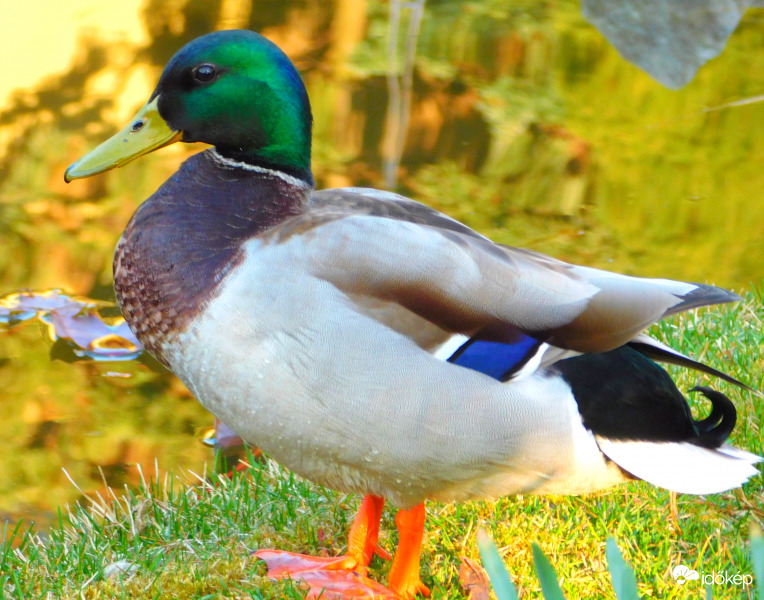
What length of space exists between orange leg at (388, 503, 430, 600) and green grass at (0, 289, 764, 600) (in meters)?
0.08

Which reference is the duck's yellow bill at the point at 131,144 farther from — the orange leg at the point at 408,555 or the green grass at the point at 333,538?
the orange leg at the point at 408,555

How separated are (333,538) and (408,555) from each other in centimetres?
33

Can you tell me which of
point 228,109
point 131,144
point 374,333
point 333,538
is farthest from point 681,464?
point 131,144

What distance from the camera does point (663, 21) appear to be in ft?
23.0

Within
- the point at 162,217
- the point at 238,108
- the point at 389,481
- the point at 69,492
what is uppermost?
the point at 238,108

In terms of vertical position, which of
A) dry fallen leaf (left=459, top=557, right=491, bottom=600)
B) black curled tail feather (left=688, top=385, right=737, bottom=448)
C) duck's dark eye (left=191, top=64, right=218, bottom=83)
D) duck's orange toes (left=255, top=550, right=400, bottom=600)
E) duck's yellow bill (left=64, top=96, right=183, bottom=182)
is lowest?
duck's orange toes (left=255, top=550, right=400, bottom=600)

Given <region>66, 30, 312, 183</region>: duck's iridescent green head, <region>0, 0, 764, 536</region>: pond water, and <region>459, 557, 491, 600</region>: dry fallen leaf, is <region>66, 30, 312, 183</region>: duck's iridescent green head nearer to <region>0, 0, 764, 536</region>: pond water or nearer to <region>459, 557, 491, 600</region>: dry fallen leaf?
<region>459, 557, 491, 600</region>: dry fallen leaf

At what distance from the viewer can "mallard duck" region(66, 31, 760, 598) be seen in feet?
6.67

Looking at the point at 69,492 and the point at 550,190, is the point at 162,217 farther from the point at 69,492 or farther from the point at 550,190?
the point at 550,190

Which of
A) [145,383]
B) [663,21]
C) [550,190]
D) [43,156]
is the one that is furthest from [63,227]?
[663,21]

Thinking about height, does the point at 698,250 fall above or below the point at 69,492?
above

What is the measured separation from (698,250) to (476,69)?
298cm

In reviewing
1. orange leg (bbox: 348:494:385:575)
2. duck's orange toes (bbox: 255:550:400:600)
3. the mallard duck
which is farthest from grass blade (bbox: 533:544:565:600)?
orange leg (bbox: 348:494:385:575)

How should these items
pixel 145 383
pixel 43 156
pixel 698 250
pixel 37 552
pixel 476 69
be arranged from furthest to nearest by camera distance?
pixel 476 69 → pixel 43 156 → pixel 698 250 → pixel 145 383 → pixel 37 552
